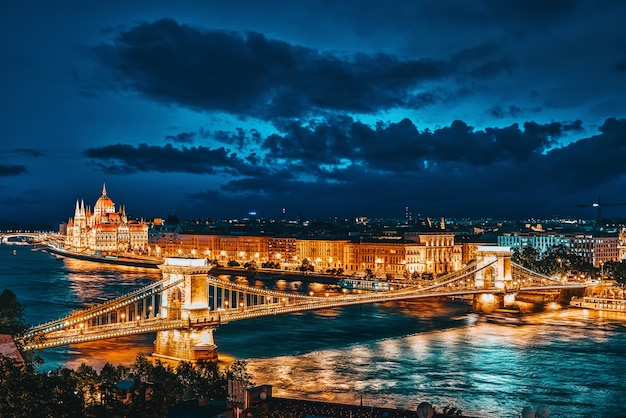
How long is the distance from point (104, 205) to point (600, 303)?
255ft

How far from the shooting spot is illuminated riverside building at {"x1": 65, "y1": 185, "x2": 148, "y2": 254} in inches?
3556

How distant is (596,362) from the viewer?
20141mm

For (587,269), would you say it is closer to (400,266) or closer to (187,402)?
(400,266)

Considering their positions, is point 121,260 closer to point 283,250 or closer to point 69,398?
point 283,250

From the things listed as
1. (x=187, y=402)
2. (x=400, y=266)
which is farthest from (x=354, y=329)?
(x=400, y=266)

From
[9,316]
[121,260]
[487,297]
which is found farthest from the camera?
[121,260]

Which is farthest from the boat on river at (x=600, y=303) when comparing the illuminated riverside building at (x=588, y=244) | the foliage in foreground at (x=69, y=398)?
the foliage in foreground at (x=69, y=398)

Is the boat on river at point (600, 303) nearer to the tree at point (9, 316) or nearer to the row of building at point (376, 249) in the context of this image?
the row of building at point (376, 249)

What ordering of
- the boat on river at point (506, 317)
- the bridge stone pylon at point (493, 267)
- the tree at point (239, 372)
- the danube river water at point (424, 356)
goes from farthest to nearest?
the bridge stone pylon at point (493, 267) < the boat on river at point (506, 317) < the danube river water at point (424, 356) < the tree at point (239, 372)

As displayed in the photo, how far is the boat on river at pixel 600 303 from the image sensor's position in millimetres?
32375

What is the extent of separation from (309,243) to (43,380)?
47.3 meters

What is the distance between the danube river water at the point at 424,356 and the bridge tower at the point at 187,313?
0.78 meters

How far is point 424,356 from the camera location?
819 inches

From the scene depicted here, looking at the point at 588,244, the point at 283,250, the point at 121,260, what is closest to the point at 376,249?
the point at 283,250
